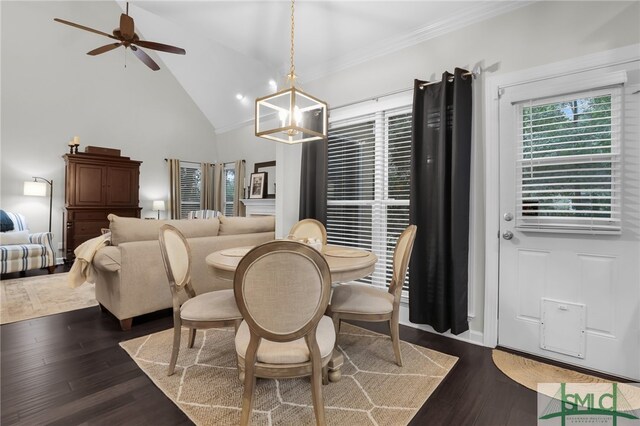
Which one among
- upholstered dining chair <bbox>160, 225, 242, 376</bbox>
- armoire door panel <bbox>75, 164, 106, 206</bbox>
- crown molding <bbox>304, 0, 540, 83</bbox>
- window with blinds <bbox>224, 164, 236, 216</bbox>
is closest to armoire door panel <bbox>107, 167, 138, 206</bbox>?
armoire door panel <bbox>75, 164, 106, 206</bbox>

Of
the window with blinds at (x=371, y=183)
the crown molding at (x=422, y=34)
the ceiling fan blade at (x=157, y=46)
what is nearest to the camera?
the crown molding at (x=422, y=34)

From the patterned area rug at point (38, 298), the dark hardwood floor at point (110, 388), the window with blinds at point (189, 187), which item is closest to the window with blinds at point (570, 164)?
the dark hardwood floor at point (110, 388)

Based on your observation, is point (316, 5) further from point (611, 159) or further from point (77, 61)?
point (77, 61)

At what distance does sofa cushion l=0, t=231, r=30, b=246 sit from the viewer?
14.9 feet

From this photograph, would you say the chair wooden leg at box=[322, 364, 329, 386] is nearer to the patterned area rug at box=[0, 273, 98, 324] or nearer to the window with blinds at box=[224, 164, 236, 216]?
the patterned area rug at box=[0, 273, 98, 324]

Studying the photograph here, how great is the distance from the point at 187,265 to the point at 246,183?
5178 mm

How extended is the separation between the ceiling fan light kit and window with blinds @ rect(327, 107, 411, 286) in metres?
0.34

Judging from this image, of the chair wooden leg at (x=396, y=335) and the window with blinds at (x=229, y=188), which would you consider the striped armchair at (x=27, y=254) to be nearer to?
the window with blinds at (x=229, y=188)

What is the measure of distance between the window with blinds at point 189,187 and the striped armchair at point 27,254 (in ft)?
9.92

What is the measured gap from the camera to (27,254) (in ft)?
15.1

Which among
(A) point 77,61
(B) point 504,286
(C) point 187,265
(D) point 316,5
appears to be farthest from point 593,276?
(A) point 77,61

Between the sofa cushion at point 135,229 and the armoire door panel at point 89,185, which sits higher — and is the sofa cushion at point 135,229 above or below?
below

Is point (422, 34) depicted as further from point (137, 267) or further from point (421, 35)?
point (137, 267)

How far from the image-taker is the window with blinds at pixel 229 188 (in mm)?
7852
